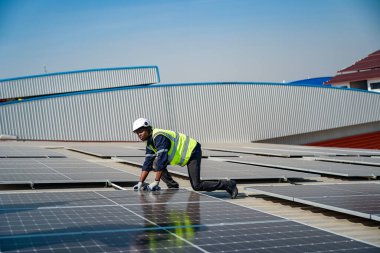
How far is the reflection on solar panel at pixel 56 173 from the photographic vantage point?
11.3 metres

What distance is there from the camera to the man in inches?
381

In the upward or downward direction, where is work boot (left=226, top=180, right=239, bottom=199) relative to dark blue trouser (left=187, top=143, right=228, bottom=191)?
downward

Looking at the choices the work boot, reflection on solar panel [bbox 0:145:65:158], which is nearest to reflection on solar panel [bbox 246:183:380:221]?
the work boot

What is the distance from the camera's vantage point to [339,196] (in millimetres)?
9750

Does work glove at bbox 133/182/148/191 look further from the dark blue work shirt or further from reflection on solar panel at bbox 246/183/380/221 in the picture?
reflection on solar panel at bbox 246/183/380/221

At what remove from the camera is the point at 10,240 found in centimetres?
550

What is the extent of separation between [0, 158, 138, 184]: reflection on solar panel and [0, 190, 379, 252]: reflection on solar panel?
2308 mm

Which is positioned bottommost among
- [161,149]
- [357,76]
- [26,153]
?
[26,153]

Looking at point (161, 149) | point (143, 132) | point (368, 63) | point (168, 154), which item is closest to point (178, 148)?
point (168, 154)

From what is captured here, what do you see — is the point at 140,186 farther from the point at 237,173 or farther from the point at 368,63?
the point at 368,63

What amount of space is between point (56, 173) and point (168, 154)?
152 inches

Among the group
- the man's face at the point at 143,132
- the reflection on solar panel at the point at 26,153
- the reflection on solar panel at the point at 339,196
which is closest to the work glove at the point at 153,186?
the man's face at the point at 143,132

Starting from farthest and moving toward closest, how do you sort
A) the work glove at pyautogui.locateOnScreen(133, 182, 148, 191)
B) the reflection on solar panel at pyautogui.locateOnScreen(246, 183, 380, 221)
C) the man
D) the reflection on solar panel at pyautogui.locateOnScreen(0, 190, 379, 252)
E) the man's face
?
the work glove at pyautogui.locateOnScreen(133, 182, 148, 191) → the man → the man's face → the reflection on solar panel at pyautogui.locateOnScreen(246, 183, 380, 221) → the reflection on solar panel at pyautogui.locateOnScreen(0, 190, 379, 252)

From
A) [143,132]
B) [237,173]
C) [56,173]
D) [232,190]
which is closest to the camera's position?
[143,132]
